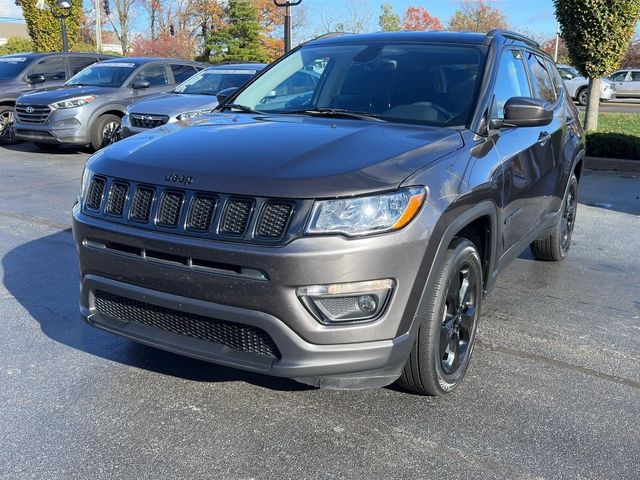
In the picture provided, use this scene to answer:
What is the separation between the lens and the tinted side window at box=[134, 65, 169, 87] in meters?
12.7

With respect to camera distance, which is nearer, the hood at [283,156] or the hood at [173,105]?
the hood at [283,156]

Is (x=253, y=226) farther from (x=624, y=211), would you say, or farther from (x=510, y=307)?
(x=624, y=211)

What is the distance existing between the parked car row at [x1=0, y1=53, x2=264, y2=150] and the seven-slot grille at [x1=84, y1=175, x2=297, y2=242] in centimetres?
707

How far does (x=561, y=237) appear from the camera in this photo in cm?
559

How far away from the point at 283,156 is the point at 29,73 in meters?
12.4

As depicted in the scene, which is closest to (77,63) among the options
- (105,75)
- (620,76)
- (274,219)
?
(105,75)

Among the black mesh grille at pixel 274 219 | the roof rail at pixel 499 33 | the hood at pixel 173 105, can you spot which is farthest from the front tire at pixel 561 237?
the hood at pixel 173 105

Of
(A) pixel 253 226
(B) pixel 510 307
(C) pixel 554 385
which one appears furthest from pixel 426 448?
(B) pixel 510 307

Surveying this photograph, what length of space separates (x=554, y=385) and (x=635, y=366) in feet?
1.96

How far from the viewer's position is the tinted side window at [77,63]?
47.0ft

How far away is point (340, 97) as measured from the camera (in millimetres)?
4113

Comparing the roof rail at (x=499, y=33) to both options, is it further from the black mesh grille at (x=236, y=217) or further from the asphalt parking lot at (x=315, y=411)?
the black mesh grille at (x=236, y=217)

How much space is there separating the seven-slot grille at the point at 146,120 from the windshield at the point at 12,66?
16.0ft

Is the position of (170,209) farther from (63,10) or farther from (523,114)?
(63,10)
